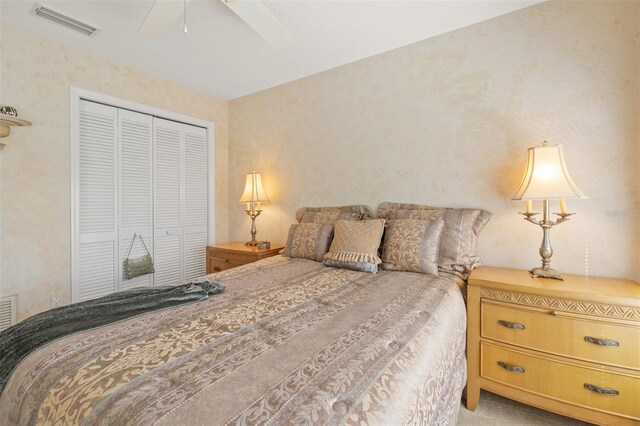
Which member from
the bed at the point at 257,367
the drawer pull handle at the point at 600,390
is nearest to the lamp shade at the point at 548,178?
the bed at the point at 257,367

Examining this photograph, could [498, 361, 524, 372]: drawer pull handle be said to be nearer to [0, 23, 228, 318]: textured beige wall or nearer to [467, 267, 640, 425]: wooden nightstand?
[467, 267, 640, 425]: wooden nightstand

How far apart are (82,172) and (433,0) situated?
312 centimetres

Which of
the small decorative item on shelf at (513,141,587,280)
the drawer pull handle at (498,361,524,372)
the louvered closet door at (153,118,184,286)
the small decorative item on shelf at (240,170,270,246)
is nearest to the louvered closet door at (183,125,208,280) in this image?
the louvered closet door at (153,118,184,286)

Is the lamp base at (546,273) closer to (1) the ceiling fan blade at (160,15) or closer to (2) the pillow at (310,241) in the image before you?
(2) the pillow at (310,241)

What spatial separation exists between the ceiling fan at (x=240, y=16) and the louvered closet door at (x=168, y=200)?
1523 millimetres

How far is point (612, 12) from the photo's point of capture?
1.76m

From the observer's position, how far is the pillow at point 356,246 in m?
2.02

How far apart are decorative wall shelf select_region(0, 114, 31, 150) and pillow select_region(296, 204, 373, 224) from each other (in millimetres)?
2244

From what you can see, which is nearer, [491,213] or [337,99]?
[491,213]

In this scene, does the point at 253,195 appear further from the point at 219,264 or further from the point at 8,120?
the point at 8,120

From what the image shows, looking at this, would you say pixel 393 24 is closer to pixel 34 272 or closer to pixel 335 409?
pixel 335 409

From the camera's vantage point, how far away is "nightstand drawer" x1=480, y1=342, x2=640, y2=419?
139cm

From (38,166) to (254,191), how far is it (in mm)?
1776

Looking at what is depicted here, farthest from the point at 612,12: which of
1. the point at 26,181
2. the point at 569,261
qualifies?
the point at 26,181
